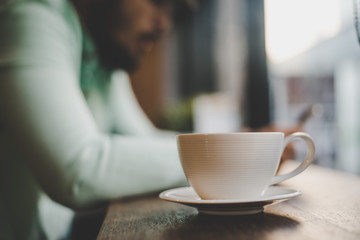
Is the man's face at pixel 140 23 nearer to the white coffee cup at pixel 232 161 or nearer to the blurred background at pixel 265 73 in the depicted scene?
the blurred background at pixel 265 73

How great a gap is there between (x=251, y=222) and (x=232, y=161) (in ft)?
0.24

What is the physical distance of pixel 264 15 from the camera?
2422 millimetres

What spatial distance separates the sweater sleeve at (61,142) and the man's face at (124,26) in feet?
1.82

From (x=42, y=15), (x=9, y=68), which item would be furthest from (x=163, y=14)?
(x=9, y=68)

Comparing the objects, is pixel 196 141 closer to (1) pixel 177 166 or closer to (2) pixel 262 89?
(1) pixel 177 166

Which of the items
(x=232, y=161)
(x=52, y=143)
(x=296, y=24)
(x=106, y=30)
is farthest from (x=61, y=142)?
(x=296, y=24)

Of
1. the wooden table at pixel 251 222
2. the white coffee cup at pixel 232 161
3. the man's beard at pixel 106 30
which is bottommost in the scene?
the wooden table at pixel 251 222

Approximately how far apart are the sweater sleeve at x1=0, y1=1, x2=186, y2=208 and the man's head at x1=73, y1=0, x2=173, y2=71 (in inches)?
21.3

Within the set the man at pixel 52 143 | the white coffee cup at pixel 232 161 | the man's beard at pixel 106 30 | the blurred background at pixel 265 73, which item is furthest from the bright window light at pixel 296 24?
the white coffee cup at pixel 232 161

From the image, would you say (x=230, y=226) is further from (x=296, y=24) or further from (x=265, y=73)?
(x=265, y=73)

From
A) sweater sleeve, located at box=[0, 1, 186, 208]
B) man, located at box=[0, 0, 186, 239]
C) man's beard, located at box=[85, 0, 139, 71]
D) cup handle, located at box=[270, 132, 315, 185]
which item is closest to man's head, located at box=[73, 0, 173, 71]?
man's beard, located at box=[85, 0, 139, 71]

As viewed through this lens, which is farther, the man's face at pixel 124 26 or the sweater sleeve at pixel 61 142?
the man's face at pixel 124 26

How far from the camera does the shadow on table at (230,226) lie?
36 cm

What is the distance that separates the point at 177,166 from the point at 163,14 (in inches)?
34.1
